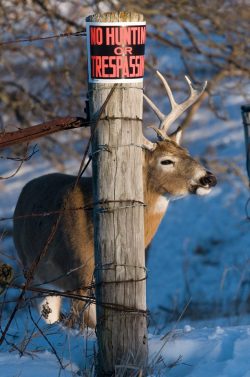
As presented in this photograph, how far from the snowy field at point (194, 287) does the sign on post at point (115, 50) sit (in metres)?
1.22

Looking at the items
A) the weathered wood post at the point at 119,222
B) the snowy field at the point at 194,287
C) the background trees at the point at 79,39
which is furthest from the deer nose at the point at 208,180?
the background trees at the point at 79,39

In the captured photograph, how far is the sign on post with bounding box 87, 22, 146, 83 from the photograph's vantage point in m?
4.14

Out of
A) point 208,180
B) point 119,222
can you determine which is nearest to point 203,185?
point 208,180

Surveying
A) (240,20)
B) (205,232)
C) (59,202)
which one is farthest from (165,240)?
(59,202)

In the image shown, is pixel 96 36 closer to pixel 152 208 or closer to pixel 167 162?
pixel 167 162

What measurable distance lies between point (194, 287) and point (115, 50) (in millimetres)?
10719

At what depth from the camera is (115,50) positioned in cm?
415

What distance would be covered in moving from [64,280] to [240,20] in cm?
614

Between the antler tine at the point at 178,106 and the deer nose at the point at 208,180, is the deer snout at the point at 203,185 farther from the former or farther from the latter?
the antler tine at the point at 178,106

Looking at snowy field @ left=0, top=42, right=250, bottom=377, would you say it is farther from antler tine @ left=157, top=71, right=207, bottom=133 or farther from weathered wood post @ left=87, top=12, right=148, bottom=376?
antler tine @ left=157, top=71, right=207, bottom=133

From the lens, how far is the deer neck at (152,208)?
7.47m

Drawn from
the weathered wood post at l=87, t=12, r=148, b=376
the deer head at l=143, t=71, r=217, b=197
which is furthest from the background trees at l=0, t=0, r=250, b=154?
the weathered wood post at l=87, t=12, r=148, b=376

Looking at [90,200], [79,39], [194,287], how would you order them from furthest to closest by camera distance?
[194,287], [79,39], [90,200]

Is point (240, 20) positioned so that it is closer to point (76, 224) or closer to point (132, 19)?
point (76, 224)
